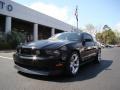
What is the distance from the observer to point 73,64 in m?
6.24

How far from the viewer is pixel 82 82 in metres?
5.56

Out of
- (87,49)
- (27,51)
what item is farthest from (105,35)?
(27,51)

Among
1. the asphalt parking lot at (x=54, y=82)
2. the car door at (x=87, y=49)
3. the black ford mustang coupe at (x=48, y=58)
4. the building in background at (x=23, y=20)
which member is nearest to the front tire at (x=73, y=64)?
the black ford mustang coupe at (x=48, y=58)

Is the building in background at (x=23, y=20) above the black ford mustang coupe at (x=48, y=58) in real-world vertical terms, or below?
above

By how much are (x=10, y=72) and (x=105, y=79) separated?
3022 millimetres

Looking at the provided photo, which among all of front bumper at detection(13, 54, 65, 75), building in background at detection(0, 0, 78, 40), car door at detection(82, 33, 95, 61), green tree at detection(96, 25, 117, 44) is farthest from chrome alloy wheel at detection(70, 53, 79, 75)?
green tree at detection(96, 25, 117, 44)

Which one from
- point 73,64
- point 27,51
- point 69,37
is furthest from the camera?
point 69,37

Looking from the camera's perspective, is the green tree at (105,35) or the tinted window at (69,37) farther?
the green tree at (105,35)

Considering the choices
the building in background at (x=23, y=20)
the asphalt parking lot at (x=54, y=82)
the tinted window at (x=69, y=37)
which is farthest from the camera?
the building in background at (x=23, y=20)

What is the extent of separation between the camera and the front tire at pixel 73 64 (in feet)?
19.2

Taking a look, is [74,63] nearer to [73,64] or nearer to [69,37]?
[73,64]

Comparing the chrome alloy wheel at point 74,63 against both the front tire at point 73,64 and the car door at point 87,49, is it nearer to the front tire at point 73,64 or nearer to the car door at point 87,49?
the front tire at point 73,64

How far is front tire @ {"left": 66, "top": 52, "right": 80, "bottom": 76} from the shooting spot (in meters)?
5.85

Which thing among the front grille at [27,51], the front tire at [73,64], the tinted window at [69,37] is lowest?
the front tire at [73,64]
